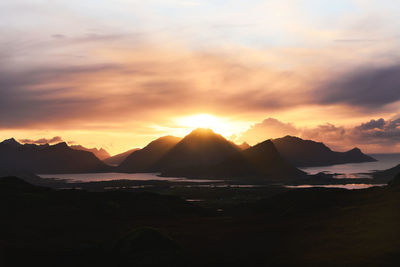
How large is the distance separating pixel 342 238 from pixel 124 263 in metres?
32.9

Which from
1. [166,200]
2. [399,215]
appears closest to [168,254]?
[399,215]

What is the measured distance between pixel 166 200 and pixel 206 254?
67.2 m

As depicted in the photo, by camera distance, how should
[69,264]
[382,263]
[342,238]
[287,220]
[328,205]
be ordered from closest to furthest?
[382,263]
[69,264]
[342,238]
[287,220]
[328,205]

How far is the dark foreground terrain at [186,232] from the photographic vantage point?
55.3 meters

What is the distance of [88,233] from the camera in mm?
78125

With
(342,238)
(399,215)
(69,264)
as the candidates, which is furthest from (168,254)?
(399,215)

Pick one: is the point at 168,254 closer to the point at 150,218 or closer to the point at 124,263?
the point at 124,263

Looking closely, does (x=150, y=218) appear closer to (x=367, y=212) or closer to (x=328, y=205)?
(x=328, y=205)

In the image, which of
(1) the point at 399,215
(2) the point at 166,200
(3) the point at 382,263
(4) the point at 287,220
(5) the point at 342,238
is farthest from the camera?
(2) the point at 166,200

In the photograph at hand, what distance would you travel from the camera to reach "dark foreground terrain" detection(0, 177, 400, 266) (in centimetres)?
5529

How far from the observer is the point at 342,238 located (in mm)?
62438

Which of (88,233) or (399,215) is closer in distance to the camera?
(399,215)

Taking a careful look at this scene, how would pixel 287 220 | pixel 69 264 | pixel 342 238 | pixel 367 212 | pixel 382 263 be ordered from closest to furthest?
1. pixel 382 263
2. pixel 69 264
3. pixel 342 238
4. pixel 367 212
5. pixel 287 220

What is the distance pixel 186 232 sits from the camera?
251 feet
